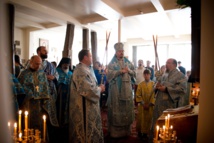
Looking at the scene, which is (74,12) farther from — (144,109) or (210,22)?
(210,22)

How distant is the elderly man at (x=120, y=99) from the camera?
366 cm

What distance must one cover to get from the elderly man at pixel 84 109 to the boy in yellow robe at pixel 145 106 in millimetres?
1274

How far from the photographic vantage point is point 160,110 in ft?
10.0

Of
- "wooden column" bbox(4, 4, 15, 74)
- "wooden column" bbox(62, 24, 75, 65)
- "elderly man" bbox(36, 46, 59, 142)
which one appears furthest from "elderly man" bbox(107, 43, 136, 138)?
"wooden column" bbox(62, 24, 75, 65)

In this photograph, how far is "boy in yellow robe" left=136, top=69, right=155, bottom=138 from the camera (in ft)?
12.0

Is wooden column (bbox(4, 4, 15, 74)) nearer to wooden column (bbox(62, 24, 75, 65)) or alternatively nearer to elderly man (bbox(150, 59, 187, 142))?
wooden column (bbox(62, 24, 75, 65))

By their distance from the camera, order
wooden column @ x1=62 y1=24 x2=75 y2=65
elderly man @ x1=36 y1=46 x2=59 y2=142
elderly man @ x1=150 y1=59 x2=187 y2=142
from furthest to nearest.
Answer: wooden column @ x1=62 y1=24 x2=75 y2=65
elderly man @ x1=36 y1=46 x2=59 y2=142
elderly man @ x1=150 y1=59 x2=187 y2=142

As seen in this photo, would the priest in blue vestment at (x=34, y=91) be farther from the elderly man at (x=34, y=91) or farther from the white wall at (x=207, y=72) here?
the white wall at (x=207, y=72)

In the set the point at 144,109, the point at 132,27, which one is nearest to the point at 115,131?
the point at 144,109

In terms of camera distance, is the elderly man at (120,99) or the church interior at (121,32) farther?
the elderly man at (120,99)

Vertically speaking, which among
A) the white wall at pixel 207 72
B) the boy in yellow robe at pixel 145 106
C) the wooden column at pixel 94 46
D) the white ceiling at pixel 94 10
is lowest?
the boy in yellow robe at pixel 145 106

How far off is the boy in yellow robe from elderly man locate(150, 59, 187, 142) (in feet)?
1.75

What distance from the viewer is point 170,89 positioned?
9.72 ft

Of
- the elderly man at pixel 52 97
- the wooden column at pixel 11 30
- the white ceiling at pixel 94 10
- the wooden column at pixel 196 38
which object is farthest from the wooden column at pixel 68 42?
the wooden column at pixel 196 38
